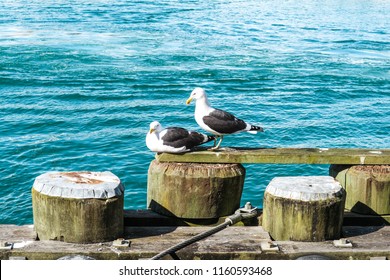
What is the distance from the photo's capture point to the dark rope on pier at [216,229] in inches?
249

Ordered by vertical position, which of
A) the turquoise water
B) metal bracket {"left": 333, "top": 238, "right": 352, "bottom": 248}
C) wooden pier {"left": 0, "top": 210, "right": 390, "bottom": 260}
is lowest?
the turquoise water

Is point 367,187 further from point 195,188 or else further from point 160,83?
point 160,83

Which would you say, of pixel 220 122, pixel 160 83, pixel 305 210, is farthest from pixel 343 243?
pixel 160 83

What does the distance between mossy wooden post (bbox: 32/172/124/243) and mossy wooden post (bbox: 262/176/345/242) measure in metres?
1.34

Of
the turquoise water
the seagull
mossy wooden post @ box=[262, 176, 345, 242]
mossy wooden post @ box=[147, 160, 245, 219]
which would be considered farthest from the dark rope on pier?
the turquoise water

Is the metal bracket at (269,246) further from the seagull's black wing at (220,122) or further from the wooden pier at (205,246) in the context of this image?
the seagull's black wing at (220,122)

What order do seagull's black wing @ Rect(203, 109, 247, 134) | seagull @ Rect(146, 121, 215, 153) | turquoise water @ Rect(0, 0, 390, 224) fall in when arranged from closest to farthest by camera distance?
1. seagull @ Rect(146, 121, 215, 153)
2. seagull's black wing @ Rect(203, 109, 247, 134)
3. turquoise water @ Rect(0, 0, 390, 224)

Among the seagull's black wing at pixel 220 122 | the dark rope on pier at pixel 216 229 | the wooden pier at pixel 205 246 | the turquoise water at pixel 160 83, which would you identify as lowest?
the turquoise water at pixel 160 83

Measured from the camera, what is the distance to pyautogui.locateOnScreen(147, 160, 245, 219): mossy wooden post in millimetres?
7273

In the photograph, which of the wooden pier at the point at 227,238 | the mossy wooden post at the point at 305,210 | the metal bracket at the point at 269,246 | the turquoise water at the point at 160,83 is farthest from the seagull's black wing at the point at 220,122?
the turquoise water at the point at 160,83

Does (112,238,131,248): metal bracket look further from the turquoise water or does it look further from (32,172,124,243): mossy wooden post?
the turquoise water

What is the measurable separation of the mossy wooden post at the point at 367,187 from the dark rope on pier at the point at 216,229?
38.1 inches

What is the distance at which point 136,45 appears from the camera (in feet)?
98.8
